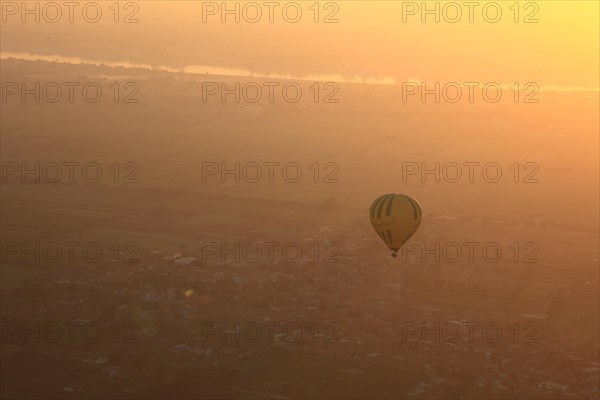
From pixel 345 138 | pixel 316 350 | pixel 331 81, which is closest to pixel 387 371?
pixel 316 350

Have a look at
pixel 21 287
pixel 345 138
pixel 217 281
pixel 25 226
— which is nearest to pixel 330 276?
pixel 217 281

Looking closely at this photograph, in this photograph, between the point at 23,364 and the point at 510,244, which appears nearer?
the point at 23,364

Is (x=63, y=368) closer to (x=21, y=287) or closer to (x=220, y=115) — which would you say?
(x=21, y=287)

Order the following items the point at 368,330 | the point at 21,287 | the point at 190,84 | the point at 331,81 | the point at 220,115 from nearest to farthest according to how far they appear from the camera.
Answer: the point at 368,330, the point at 21,287, the point at 220,115, the point at 190,84, the point at 331,81

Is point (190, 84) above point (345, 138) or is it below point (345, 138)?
above

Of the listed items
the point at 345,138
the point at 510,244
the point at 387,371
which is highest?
the point at 345,138

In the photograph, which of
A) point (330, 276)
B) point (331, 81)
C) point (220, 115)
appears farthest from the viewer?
point (331, 81)

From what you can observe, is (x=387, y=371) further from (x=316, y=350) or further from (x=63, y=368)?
(x=63, y=368)
